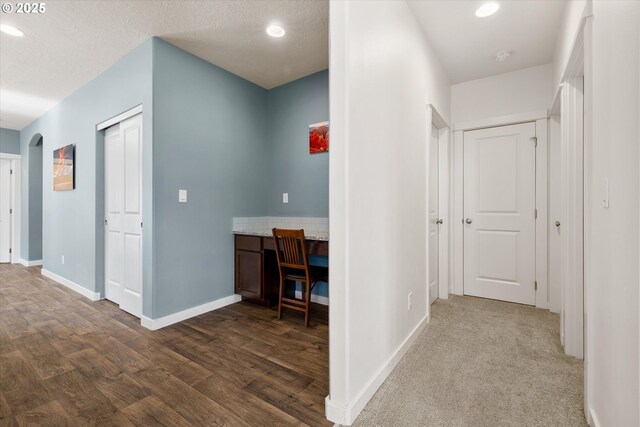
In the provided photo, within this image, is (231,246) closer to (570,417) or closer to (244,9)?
(244,9)

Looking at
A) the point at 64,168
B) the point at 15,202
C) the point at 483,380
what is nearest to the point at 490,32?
the point at 483,380

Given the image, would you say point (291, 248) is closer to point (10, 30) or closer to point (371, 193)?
point (371, 193)

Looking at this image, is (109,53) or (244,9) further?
(109,53)

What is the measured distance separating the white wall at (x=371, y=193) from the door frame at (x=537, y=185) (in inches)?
54.7

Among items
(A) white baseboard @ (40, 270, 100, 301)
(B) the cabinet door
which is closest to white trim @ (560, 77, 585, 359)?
(B) the cabinet door

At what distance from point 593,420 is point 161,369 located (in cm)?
238

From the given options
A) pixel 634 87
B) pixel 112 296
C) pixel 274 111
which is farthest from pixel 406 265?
pixel 112 296

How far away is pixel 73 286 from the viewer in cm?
385

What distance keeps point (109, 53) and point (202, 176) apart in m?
1.48

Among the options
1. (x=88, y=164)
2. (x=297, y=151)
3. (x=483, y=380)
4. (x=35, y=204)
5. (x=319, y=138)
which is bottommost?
(x=483, y=380)

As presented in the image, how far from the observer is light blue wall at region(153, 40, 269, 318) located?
2680mm

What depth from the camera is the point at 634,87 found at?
94 cm

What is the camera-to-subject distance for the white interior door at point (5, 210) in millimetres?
5648

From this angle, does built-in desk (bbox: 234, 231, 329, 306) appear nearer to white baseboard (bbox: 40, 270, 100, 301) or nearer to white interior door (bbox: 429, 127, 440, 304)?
white interior door (bbox: 429, 127, 440, 304)
